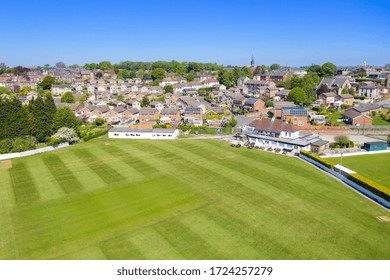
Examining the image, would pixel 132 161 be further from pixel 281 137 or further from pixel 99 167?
pixel 281 137

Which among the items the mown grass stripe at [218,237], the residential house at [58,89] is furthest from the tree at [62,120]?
the residential house at [58,89]

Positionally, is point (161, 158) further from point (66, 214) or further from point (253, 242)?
point (253, 242)

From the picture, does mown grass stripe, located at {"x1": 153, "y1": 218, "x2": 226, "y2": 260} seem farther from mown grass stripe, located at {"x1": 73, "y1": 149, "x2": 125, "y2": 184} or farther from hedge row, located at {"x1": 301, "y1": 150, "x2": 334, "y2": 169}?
hedge row, located at {"x1": 301, "y1": 150, "x2": 334, "y2": 169}

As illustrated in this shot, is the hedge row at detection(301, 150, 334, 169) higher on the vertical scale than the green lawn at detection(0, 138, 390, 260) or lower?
higher

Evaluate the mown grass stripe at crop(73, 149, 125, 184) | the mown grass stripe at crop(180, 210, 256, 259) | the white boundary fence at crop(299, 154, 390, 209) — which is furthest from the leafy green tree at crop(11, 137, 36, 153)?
the white boundary fence at crop(299, 154, 390, 209)

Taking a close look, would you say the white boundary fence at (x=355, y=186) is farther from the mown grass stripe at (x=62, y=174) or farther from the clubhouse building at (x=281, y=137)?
the mown grass stripe at (x=62, y=174)

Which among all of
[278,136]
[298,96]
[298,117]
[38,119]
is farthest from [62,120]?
[298,96]
